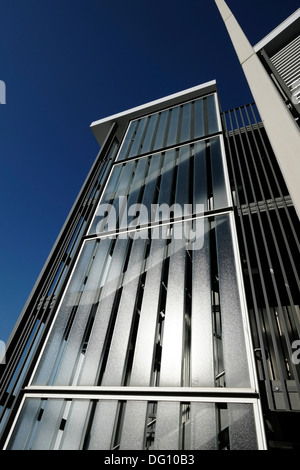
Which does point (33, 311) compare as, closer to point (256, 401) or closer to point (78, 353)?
point (78, 353)

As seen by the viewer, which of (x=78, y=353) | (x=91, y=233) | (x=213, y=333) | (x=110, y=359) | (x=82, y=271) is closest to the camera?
(x=213, y=333)

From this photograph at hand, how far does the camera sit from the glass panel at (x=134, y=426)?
2.38m

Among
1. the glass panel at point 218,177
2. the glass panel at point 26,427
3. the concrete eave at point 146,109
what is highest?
the concrete eave at point 146,109

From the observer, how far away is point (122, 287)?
391 centimetres

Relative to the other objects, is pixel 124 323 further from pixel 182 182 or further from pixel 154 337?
pixel 182 182

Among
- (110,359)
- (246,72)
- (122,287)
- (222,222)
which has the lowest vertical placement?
(110,359)

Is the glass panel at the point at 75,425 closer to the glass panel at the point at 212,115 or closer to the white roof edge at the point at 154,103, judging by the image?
the glass panel at the point at 212,115

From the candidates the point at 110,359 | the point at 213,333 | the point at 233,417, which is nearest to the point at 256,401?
the point at 233,417

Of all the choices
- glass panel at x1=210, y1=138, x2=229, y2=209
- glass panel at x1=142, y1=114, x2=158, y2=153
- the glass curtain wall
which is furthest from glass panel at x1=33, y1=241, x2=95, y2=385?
glass panel at x1=142, y1=114, x2=158, y2=153

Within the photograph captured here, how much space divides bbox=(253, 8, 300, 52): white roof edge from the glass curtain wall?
4527mm

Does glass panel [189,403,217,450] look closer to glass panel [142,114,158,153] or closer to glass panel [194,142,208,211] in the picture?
glass panel [194,142,208,211]

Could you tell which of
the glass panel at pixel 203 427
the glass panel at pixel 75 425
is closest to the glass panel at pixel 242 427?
the glass panel at pixel 203 427

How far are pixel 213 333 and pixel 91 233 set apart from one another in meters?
3.31

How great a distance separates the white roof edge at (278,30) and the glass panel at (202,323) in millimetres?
7230
